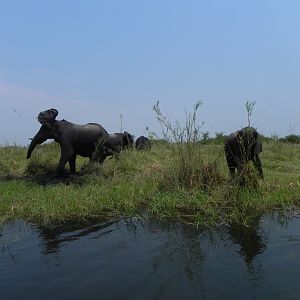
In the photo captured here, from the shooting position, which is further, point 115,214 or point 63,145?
point 63,145

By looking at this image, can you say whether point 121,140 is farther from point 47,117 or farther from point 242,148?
point 242,148

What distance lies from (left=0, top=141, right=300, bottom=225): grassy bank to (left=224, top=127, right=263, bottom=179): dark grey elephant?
0.57ft

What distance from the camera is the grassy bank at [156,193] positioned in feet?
26.3

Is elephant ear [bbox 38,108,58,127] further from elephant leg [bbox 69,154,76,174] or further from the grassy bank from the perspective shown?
the grassy bank

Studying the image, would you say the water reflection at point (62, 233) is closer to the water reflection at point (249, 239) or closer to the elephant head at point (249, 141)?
the water reflection at point (249, 239)

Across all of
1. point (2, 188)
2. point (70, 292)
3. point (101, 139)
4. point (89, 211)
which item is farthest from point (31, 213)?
point (101, 139)

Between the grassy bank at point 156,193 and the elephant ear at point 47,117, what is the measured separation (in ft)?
4.11

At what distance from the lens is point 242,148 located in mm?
9281

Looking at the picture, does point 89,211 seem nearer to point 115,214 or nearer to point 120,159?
point 115,214

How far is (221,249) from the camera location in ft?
20.6

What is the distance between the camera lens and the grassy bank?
8.02 metres

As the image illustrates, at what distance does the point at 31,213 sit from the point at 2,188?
2.46 m

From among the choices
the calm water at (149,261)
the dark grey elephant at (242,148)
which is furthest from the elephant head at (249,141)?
the calm water at (149,261)

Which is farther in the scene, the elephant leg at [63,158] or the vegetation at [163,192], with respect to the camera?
the elephant leg at [63,158]
